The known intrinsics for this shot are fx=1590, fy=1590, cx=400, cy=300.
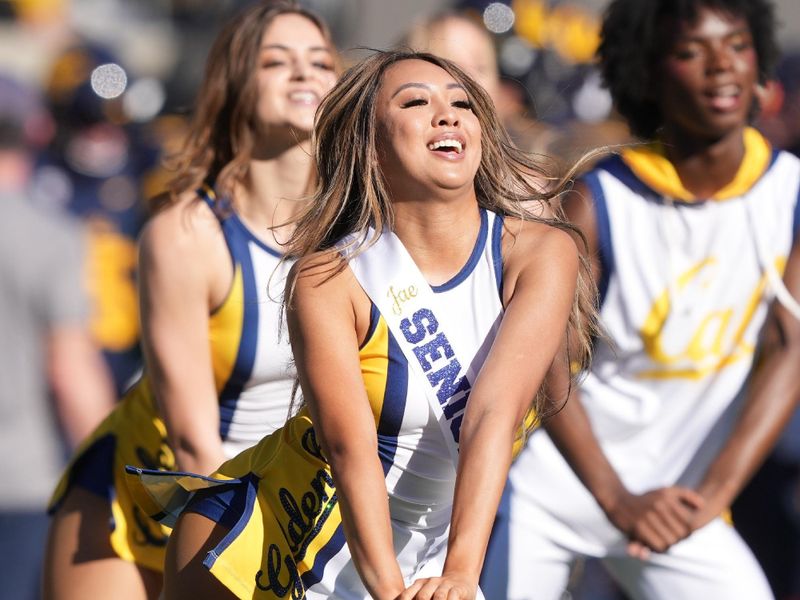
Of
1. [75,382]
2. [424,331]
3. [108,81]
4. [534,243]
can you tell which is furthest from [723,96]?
[108,81]

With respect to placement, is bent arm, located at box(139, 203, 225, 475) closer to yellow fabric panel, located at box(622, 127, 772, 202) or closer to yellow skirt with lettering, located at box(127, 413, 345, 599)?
yellow skirt with lettering, located at box(127, 413, 345, 599)

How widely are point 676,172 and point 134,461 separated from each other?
1700mm

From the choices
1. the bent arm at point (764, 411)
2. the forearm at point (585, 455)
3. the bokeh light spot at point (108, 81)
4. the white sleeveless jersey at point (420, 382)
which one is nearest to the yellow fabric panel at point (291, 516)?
the white sleeveless jersey at point (420, 382)

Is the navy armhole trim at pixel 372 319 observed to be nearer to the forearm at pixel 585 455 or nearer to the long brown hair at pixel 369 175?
the long brown hair at pixel 369 175

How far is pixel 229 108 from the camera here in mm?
4535

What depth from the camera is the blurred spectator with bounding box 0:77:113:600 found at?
500 cm

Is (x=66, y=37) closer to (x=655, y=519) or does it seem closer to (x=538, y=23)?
(x=538, y=23)

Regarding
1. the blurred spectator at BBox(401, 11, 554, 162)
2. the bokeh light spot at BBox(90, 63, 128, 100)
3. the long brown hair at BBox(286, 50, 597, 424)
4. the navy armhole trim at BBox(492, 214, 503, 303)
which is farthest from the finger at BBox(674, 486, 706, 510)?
the bokeh light spot at BBox(90, 63, 128, 100)

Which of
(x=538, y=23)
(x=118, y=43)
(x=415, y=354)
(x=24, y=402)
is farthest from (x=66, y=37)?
(x=415, y=354)

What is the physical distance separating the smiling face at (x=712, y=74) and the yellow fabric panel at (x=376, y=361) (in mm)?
1605

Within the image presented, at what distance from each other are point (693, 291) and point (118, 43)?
12.1 meters

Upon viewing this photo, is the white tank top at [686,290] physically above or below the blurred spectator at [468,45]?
below

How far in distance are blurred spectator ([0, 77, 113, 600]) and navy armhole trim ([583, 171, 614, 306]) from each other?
170 cm

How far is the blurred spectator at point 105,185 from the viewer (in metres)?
7.93
